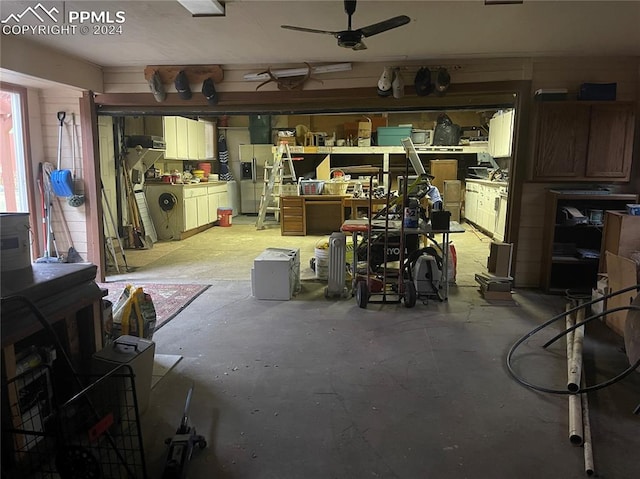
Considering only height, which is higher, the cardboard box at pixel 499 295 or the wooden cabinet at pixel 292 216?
the wooden cabinet at pixel 292 216

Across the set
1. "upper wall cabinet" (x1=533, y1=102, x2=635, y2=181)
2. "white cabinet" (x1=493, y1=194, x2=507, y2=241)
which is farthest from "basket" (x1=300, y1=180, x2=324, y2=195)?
"upper wall cabinet" (x1=533, y1=102, x2=635, y2=181)

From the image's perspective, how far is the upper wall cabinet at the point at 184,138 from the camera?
26.9ft

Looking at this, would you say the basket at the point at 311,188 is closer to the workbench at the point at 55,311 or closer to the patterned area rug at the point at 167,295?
the patterned area rug at the point at 167,295

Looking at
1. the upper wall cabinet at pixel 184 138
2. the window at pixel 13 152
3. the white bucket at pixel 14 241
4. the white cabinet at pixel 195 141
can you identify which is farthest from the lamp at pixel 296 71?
the white cabinet at pixel 195 141

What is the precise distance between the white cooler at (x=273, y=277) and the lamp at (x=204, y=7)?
2.27 metres

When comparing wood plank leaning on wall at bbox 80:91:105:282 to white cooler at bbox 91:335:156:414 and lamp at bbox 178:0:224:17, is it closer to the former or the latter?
lamp at bbox 178:0:224:17

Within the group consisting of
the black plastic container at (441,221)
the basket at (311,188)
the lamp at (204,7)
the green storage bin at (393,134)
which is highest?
the lamp at (204,7)

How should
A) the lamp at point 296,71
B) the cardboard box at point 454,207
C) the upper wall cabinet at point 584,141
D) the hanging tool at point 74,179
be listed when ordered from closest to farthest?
the upper wall cabinet at point 584,141, the lamp at point 296,71, the hanging tool at point 74,179, the cardboard box at point 454,207

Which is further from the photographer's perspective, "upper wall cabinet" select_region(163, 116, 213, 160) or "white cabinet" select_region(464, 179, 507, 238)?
"upper wall cabinet" select_region(163, 116, 213, 160)

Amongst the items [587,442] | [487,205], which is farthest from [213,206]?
[587,442]

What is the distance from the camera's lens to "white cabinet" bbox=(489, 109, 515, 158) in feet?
25.1

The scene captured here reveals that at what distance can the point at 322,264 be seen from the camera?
5418mm

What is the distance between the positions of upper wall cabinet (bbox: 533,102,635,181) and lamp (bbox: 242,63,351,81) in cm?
216

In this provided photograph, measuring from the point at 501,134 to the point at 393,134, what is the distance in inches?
93.4
